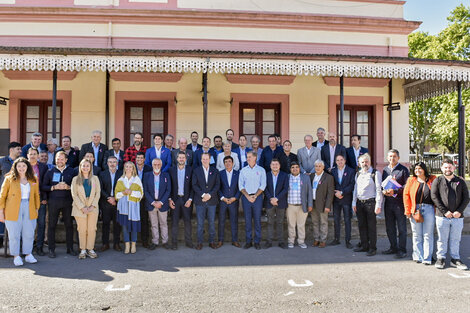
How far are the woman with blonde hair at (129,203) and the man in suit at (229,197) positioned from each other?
155 cm

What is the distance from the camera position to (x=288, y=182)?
6.98 meters

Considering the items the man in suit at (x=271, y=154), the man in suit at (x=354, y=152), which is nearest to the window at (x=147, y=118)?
the man in suit at (x=271, y=154)

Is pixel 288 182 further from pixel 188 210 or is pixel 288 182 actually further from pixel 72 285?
pixel 72 285

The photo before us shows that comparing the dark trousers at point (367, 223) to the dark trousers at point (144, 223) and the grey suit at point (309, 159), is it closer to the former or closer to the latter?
the grey suit at point (309, 159)

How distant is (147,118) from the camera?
34.4ft

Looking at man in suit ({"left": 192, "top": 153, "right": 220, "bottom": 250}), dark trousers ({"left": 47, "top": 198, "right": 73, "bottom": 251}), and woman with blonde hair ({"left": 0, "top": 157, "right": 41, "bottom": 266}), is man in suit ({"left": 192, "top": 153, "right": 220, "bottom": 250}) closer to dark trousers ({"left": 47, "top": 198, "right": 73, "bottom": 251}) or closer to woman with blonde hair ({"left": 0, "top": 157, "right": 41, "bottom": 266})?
dark trousers ({"left": 47, "top": 198, "right": 73, "bottom": 251})

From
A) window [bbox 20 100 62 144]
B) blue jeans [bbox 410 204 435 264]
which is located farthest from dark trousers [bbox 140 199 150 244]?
window [bbox 20 100 62 144]

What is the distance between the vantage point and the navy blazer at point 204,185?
688 centimetres

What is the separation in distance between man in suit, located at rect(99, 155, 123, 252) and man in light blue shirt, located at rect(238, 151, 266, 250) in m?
2.38

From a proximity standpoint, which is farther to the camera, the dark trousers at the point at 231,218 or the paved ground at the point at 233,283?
the dark trousers at the point at 231,218

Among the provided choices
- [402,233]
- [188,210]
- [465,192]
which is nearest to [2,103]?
[188,210]

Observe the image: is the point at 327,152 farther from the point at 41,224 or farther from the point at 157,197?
the point at 41,224

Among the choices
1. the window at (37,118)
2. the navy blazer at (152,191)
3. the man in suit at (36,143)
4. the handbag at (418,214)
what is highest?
the window at (37,118)

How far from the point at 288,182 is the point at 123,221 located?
125 inches
